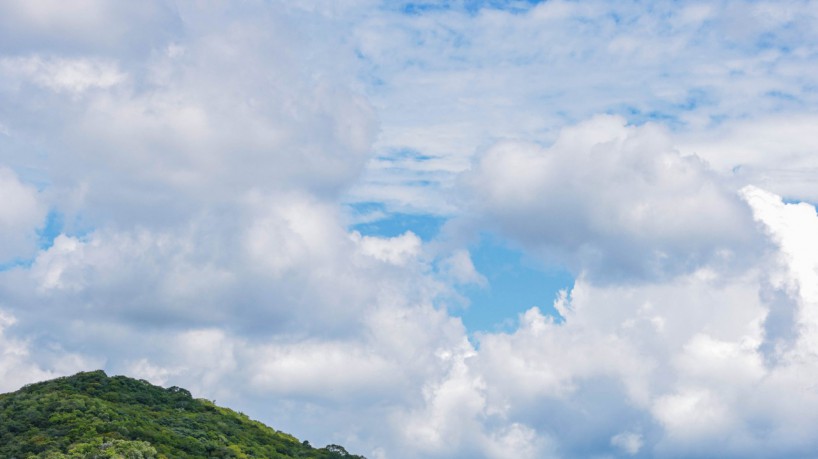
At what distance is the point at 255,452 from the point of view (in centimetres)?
16400

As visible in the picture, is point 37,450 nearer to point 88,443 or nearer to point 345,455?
point 88,443

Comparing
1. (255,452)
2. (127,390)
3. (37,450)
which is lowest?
(37,450)

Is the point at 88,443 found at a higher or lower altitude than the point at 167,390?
lower

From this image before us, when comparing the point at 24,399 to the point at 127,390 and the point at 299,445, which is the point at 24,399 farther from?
the point at 299,445

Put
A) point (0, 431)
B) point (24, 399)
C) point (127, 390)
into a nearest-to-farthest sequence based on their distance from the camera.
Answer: point (0, 431) < point (24, 399) < point (127, 390)

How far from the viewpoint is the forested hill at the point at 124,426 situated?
132 metres

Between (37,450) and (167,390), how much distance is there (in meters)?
64.1

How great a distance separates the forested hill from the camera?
131625 millimetres

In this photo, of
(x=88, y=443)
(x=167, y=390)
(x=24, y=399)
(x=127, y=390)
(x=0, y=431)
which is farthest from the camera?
(x=167, y=390)

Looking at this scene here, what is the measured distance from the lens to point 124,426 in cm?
14412

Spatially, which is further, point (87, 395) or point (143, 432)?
point (87, 395)

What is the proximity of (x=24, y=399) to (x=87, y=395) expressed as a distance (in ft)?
35.4

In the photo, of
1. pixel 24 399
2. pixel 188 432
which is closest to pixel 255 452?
pixel 188 432

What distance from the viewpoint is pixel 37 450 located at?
131000mm
